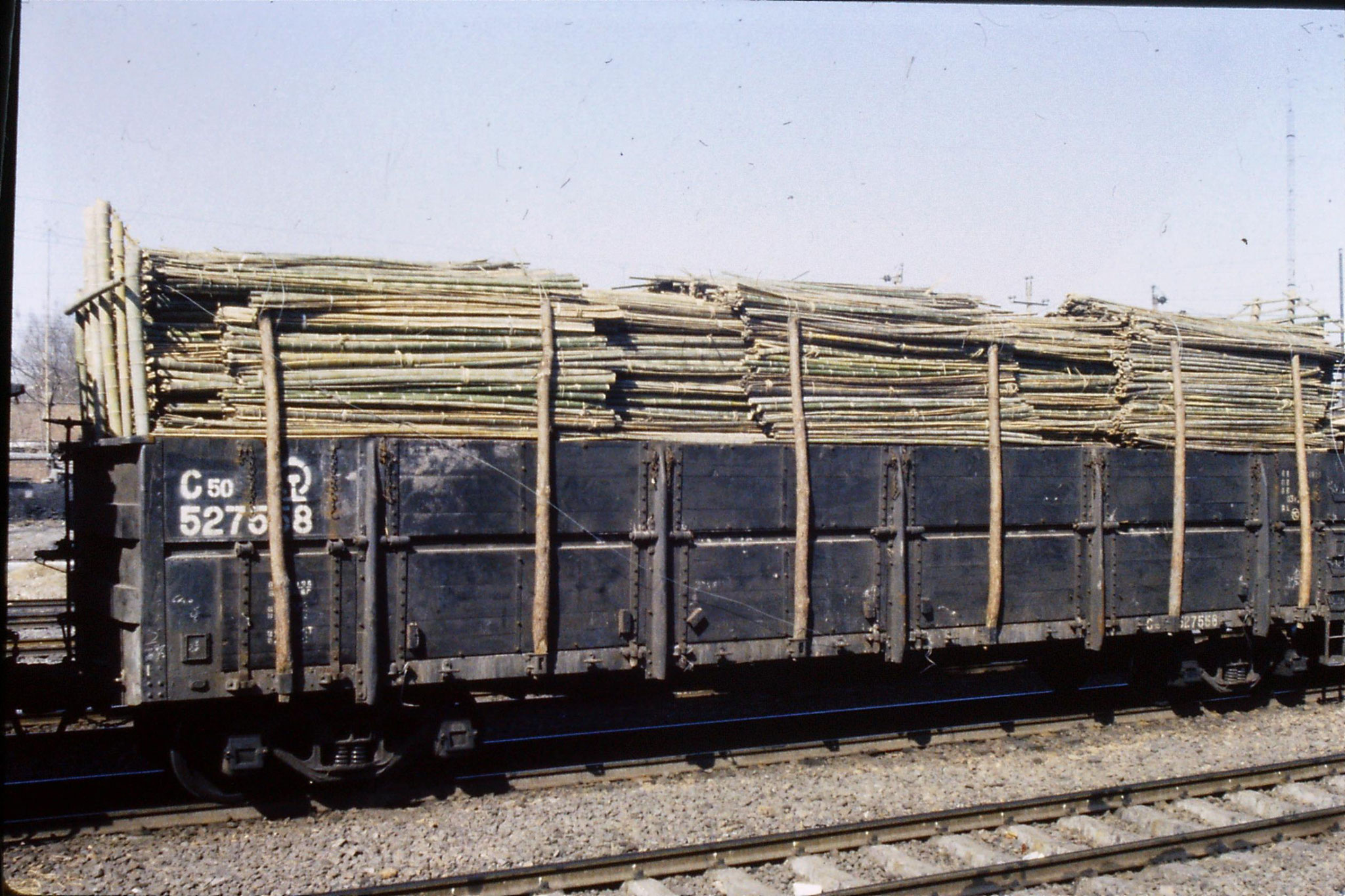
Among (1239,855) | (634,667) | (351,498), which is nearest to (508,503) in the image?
(351,498)

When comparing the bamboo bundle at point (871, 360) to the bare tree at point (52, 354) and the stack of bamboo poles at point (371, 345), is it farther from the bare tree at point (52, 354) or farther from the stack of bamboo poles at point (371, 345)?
the bare tree at point (52, 354)

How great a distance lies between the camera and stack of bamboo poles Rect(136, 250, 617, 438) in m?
7.23

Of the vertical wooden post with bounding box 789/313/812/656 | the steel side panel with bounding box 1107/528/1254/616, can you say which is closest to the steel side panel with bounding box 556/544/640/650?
the vertical wooden post with bounding box 789/313/812/656

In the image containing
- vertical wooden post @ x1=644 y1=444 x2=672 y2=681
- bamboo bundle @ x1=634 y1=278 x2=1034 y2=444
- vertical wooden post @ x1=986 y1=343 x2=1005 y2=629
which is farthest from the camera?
vertical wooden post @ x1=986 y1=343 x2=1005 y2=629

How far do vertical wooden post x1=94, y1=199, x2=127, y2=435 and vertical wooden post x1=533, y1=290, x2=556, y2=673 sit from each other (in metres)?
2.98

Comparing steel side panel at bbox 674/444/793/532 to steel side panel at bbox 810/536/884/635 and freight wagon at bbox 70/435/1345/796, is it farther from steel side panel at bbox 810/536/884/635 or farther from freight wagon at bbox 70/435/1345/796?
steel side panel at bbox 810/536/884/635

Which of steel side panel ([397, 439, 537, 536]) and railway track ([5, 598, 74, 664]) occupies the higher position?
steel side panel ([397, 439, 537, 536])

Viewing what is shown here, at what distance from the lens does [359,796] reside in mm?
7930

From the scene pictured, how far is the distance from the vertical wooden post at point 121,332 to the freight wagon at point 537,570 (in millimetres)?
240

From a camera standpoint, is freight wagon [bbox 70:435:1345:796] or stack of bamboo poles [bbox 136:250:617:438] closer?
freight wagon [bbox 70:435:1345:796]

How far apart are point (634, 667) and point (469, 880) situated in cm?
237

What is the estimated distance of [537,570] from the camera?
25.2 ft

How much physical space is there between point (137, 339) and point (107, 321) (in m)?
0.49

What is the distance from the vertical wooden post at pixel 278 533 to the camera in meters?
7.03
